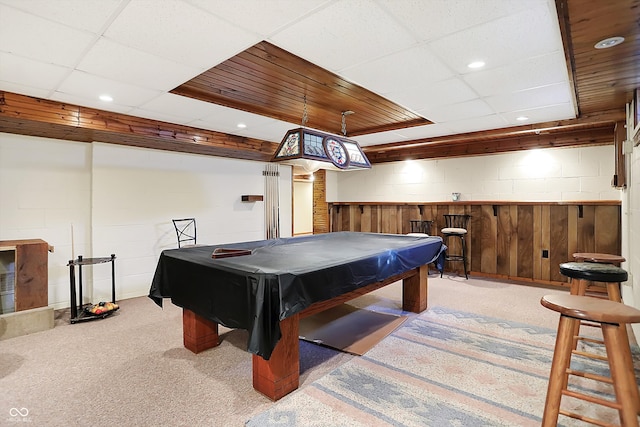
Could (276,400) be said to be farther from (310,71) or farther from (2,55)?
(2,55)

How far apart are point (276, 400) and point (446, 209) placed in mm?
4913

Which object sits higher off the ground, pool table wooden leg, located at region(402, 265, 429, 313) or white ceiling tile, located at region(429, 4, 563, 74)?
white ceiling tile, located at region(429, 4, 563, 74)


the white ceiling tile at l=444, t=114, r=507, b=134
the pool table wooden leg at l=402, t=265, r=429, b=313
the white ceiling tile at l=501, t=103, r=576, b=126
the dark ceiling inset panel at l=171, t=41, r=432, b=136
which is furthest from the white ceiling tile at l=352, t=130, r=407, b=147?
the pool table wooden leg at l=402, t=265, r=429, b=313

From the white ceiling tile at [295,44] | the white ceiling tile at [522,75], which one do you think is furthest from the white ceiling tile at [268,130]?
the white ceiling tile at [522,75]

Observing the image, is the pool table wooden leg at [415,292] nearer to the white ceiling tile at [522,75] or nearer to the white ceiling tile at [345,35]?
the white ceiling tile at [522,75]

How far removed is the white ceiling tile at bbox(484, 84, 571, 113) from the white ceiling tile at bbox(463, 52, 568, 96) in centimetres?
15

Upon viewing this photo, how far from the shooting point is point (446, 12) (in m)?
1.86

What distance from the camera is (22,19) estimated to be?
1861 mm

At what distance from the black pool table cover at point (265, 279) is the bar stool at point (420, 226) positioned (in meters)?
2.99

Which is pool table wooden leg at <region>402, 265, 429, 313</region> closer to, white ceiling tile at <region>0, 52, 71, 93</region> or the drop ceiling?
the drop ceiling

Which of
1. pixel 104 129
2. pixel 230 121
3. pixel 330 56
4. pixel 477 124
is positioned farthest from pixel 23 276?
pixel 477 124

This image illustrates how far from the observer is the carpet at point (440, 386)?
1.86 meters

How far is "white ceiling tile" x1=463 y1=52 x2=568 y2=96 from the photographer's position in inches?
99.2

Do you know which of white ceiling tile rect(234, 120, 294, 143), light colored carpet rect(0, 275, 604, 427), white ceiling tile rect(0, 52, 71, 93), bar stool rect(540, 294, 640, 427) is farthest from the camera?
white ceiling tile rect(234, 120, 294, 143)
